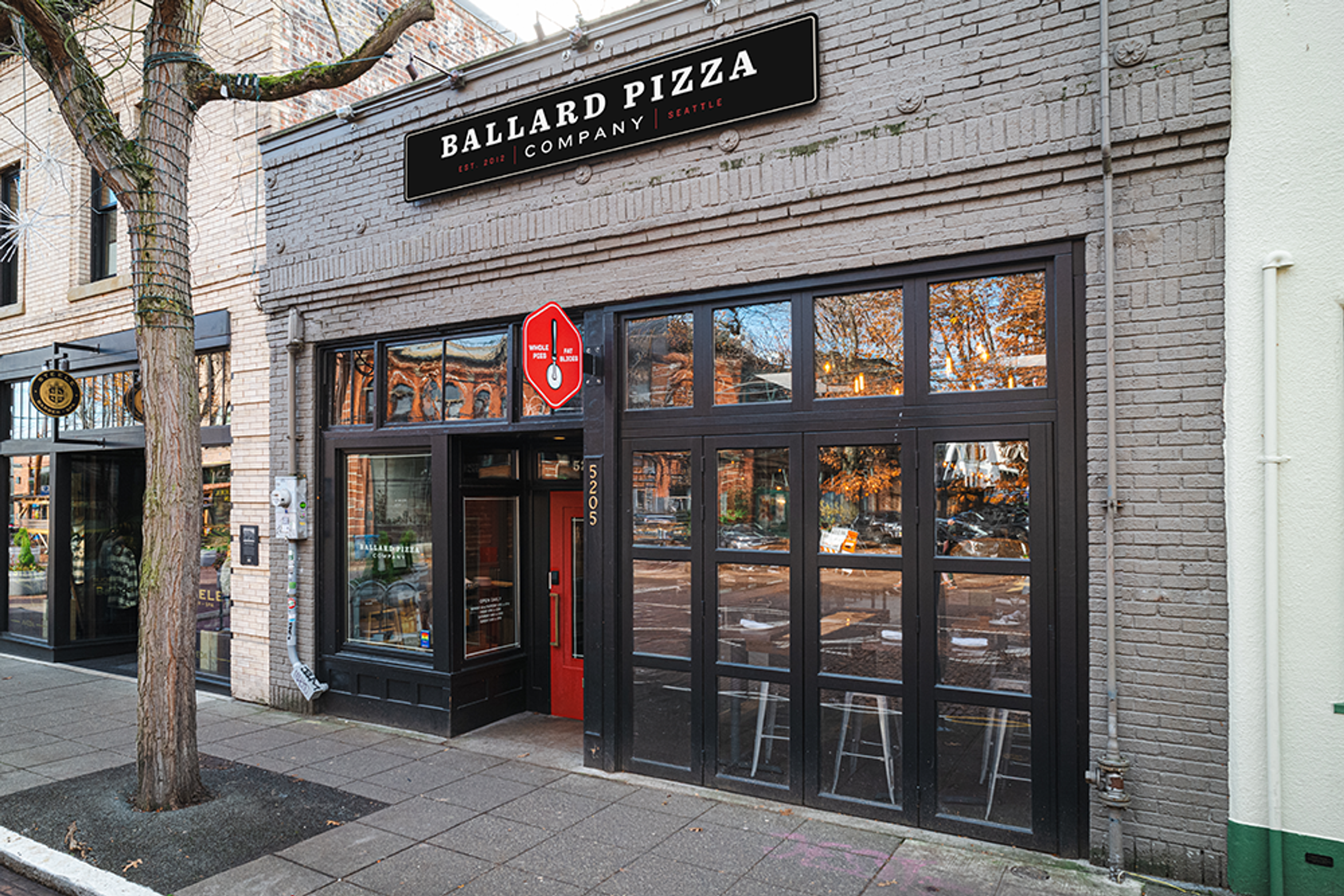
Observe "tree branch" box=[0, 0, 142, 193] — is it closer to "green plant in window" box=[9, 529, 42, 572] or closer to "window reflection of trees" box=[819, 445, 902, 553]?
"window reflection of trees" box=[819, 445, 902, 553]

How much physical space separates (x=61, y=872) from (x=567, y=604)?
4.20 m

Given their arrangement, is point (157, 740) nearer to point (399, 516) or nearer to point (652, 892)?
point (399, 516)

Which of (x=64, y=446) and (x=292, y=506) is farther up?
(x=64, y=446)

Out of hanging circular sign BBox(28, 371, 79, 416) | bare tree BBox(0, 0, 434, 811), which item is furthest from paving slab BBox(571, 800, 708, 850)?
hanging circular sign BBox(28, 371, 79, 416)

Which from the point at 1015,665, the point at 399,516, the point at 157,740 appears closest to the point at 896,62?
the point at 1015,665

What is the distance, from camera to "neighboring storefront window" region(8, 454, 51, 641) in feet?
37.9

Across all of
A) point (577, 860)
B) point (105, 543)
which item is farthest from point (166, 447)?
point (105, 543)

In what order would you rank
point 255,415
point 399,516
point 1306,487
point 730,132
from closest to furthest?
point 1306,487, point 730,132, point 399,516, point 255,415

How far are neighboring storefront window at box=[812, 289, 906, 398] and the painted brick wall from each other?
11.6 inches

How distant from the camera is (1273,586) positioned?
14.0ft

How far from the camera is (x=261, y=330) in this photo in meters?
8.87

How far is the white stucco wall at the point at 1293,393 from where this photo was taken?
4230 millimetres

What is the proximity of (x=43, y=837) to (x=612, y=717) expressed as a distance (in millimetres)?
3712

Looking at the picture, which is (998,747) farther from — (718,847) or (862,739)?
(718,847)
